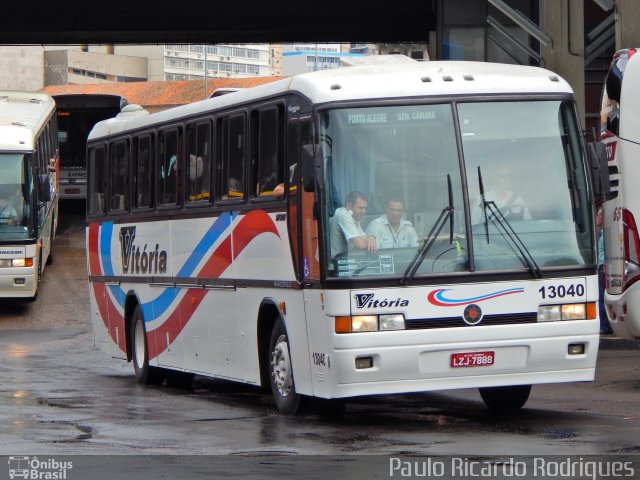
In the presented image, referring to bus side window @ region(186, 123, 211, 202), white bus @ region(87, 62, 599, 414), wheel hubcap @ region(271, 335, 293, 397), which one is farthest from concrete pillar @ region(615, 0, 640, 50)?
wheel hubcap @ region(271, 335, 293, 397)

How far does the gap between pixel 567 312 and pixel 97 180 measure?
30.7ft

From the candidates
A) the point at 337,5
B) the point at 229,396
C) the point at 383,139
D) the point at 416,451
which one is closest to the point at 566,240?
the point at 383,139

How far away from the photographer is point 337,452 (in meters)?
10.2

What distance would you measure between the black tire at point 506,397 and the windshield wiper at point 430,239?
6.19 feet

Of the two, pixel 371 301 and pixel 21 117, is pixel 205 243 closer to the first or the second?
pixel 371 301

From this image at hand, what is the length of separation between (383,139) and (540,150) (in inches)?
49.8

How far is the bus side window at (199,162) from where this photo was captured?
49.2ft

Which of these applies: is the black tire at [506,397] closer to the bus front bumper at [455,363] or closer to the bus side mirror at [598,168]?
the bus front bumper at [455,363]

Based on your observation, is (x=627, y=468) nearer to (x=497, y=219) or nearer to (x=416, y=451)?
(x=416, y=451)

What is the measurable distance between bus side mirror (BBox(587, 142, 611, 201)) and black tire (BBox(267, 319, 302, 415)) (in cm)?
282

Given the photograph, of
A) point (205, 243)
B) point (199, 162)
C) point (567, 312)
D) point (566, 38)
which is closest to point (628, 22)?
point (566, 38)

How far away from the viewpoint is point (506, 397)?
13109mm

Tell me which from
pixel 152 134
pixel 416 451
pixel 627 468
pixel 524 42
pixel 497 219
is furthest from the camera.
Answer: pixel 524 42

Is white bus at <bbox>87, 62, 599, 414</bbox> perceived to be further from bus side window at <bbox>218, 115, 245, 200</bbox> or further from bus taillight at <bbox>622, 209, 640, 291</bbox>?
bus taillight at <bbox>622, 209, 640, 291</bbox>
